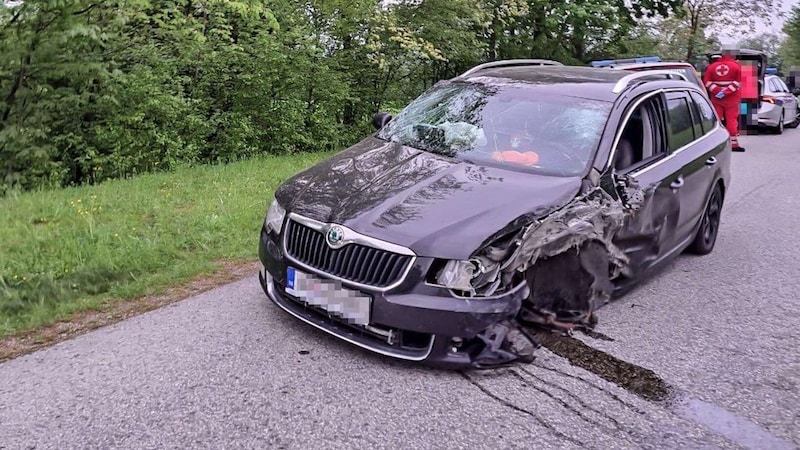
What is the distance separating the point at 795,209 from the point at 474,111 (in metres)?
5.16


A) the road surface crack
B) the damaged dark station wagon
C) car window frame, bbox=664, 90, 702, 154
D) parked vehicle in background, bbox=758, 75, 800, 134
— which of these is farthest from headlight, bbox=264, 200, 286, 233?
parked vehicle in background, bbox=758, 75, 800, 134

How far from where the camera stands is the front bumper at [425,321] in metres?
3.64

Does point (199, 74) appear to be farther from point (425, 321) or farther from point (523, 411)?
point (523, 411)

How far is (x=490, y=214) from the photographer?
12.8ft

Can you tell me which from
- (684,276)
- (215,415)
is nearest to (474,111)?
(684,276)

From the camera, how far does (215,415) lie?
3340 mm

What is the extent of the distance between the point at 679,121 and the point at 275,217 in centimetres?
345

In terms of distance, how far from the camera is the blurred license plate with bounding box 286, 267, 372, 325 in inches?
148

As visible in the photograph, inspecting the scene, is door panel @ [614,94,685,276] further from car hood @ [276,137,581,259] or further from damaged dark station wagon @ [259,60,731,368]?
car hood @ [276,137,581,259]

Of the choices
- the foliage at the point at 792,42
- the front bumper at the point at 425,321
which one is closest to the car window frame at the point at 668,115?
the front bumper at the point at 425,321

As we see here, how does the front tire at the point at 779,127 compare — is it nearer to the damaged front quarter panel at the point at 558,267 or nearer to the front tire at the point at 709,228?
the front tire at the point at 709,228

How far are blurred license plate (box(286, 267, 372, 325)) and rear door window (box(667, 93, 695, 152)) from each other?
3051 millimetres

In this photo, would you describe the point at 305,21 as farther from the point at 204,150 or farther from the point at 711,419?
the point at 711,419

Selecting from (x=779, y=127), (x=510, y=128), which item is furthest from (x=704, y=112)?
(x=779, y=127)
